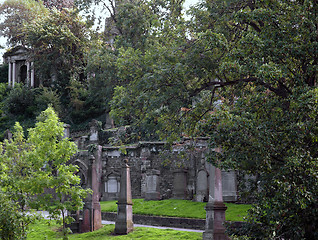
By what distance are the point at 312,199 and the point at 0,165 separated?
13.9 m

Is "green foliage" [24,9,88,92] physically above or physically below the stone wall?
above

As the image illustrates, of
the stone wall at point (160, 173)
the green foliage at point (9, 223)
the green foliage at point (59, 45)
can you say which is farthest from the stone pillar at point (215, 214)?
the green foliage at point (59, 45)

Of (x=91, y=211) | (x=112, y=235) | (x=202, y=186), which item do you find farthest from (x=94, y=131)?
(x=112, y=235)

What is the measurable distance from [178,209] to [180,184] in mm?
5040

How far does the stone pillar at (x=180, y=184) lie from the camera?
87.9 ft

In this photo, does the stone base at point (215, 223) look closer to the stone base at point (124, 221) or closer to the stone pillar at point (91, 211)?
the stone base at point (124, 221)

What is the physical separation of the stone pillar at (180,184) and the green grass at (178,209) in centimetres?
216

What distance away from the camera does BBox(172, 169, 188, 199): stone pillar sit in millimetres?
26798

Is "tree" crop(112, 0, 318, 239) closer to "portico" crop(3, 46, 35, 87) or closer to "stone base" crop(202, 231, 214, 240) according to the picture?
"stone base" crop(202, 231, 214, 240)

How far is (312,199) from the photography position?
31.2 feet

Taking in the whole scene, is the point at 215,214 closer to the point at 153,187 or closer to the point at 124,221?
the point at 124,221

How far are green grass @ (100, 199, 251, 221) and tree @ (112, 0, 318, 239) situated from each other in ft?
18.8

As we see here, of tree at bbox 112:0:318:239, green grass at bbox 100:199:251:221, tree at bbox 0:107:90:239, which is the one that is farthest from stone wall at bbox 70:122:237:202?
tree at bbox 112:0:318:239

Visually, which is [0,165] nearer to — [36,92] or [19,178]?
[19,178]
